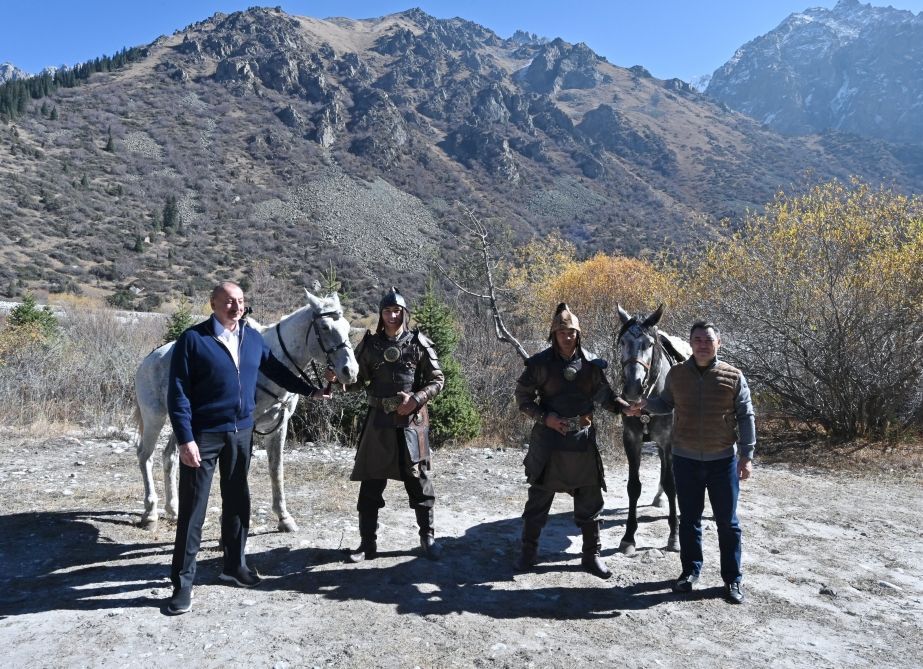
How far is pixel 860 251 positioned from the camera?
11.0 metres

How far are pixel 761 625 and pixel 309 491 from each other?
483 centimetres

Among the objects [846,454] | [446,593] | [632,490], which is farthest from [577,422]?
[846,454]

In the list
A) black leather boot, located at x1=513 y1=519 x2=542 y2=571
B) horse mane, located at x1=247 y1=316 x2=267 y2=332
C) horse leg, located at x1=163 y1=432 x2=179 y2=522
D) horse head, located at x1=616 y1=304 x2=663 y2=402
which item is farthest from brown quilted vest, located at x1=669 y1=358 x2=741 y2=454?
horse leg, located at x1=163 y1=432 x2=179 y2=522

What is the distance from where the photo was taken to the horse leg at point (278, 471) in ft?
17.5

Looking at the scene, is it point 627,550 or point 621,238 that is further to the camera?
point 621,238

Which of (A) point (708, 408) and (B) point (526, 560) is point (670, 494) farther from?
(B) point (526, 560)

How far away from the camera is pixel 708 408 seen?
14.1ft

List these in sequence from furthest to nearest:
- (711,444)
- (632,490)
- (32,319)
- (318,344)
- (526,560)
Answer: (32,319) → (632,490) → (318,344) → (526,560) → (711,444)

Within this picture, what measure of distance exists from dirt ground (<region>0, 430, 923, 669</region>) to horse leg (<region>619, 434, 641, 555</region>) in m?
0.12

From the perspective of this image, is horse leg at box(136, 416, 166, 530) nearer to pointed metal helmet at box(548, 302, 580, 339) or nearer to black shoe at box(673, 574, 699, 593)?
pointed metal helmet at box(548, 302, 580, 339)

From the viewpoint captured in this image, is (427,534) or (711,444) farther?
(427,534)

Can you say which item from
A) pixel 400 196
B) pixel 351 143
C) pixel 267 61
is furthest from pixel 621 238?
pixel 267 61

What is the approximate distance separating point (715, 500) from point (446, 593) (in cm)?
214

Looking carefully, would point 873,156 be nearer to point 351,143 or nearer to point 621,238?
point 621,238
